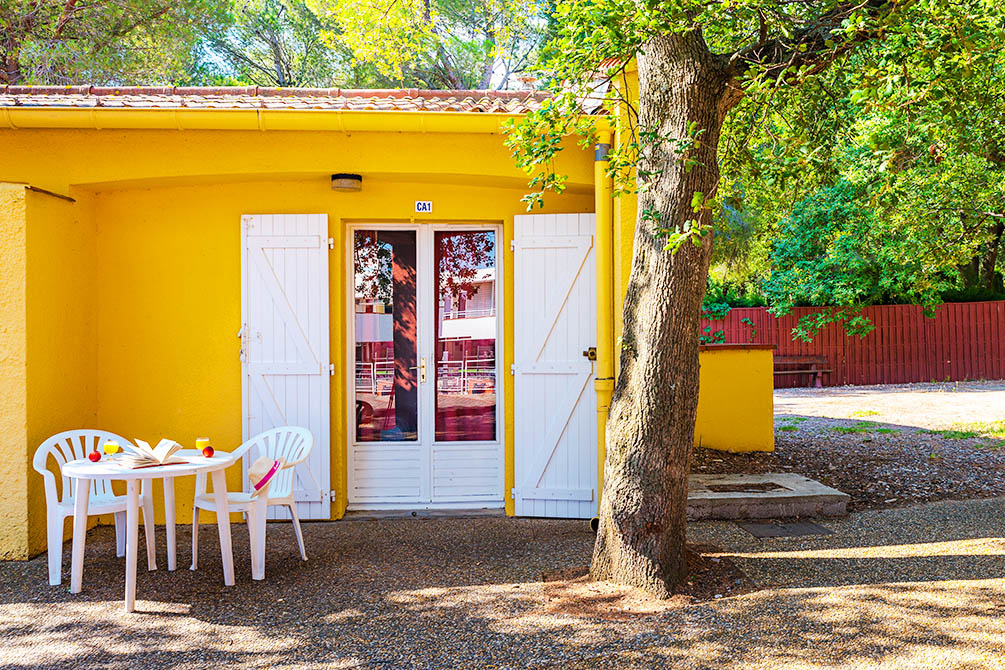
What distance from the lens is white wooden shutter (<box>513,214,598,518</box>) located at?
6.06 meters

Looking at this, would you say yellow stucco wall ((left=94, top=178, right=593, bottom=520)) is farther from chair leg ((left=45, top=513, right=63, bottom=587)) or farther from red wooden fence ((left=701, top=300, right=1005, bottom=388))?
red wooden fence ((left=701, top=300, right=1005, bottom=388))

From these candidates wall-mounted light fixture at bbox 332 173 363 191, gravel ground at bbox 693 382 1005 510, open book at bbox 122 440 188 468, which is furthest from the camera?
gravel ground at bbox 693 382 1005 510

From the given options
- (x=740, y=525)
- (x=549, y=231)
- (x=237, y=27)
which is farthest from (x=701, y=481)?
(x=237, y=27)

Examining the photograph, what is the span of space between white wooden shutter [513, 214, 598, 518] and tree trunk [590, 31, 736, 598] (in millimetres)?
1650

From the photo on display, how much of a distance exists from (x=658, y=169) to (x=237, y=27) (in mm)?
15996

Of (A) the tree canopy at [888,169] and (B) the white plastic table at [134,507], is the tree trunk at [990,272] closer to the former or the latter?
(A) the tree canopy at [888,169]

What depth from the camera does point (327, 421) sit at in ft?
20.0

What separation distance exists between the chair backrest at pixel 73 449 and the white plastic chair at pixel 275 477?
554 millimetres

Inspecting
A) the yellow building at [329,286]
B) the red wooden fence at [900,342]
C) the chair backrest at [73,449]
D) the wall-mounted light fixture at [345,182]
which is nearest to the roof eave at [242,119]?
the yellow building at [329,286]

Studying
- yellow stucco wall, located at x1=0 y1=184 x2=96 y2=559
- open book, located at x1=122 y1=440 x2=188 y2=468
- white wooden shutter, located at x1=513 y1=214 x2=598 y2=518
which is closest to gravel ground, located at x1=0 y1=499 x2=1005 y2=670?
yellow stucco wall, located at x1=0 y1=184 x2=96 y2=559

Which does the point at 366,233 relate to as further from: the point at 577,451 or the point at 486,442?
the point at 577,451

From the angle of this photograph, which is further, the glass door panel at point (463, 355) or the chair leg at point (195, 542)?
the glass door panel at point (463, 355)

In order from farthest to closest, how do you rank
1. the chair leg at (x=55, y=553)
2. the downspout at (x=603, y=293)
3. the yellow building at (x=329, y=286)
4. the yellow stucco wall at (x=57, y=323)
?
the downspout at (x=603, y=293) → the yellow building at (x=329, y=286) → the yellow stucco wall at (x=57, y=323) → the chair leg at (x=55, y=553)

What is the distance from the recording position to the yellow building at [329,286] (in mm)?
5531
